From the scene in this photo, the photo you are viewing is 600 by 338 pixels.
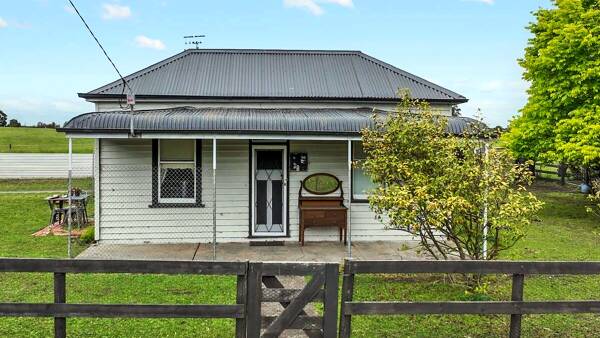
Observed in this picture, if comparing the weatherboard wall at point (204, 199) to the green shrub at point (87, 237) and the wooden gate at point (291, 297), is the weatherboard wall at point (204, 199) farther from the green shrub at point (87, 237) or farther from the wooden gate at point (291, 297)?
the wooden gate at point (291, 297)

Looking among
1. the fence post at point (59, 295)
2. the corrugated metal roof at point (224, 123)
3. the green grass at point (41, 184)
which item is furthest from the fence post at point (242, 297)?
the green grass at point (41, 184)

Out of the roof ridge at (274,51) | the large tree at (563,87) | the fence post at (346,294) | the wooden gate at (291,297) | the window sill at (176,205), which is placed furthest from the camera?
the large tree at (563,87)

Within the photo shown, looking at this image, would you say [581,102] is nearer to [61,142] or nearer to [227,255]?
[227,255]

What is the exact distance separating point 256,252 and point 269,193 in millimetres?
1705

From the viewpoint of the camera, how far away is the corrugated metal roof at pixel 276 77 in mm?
11438

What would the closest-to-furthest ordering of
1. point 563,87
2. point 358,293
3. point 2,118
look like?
point 358,293
point 563,87
point 2,118

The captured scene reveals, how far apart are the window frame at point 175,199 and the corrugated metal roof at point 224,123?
1042 millimetres

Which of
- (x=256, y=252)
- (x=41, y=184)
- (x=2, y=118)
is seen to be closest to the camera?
(x=256, y=252)

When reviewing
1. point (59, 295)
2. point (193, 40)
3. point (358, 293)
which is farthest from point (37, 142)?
point (59, 295)

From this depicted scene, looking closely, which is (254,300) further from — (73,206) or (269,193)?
(73,206)

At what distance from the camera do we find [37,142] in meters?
42.2

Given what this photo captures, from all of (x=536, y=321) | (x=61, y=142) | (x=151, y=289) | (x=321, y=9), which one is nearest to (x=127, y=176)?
(x=151, y=289)

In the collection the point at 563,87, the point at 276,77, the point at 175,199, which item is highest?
the point at 563,87

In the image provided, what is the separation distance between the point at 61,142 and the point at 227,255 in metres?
40.5
